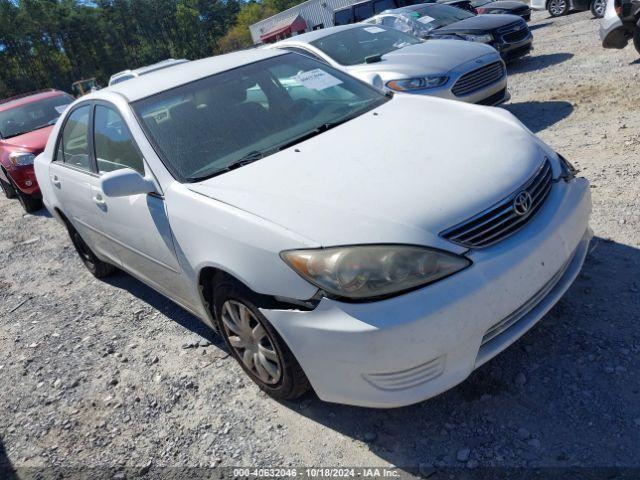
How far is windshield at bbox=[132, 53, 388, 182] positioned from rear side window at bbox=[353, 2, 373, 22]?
12112mm

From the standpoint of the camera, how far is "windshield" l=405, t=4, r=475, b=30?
10.5 m

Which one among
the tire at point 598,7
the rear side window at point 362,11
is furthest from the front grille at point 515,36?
the rear side window at point 362,11

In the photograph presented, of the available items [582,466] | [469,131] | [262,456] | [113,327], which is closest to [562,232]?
[469,131]

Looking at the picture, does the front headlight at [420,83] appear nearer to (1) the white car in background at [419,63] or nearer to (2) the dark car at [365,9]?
(1) the white car in background at [419,63]

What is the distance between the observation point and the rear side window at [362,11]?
48.8 ft

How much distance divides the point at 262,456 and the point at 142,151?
68.5 inches

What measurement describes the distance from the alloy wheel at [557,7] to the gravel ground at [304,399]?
1259 cm

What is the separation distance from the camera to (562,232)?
8.04ft

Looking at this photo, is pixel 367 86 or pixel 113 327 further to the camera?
pixel 113 327

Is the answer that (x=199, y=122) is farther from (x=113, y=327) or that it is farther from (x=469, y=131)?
(x=113, y=327)

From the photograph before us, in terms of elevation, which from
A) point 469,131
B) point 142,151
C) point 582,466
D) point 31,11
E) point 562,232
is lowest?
point 582,466

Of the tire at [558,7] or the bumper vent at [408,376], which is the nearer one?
the bumper vent at [408,376]

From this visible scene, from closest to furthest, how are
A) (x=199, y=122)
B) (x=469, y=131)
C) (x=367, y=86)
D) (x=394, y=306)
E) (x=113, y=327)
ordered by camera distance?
(x=394, y=306), (x=469, y=131), (x=199, y=122), (x=367, y=86), (x=113, y=327)

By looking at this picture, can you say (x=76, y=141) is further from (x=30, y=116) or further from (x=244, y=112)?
(x=30, y=116)
